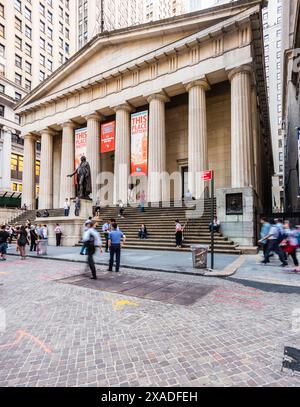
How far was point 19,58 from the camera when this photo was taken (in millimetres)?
41469

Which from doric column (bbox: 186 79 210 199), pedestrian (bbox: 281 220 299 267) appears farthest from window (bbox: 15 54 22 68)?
pedestrian (bbox: 281 220 299 267)

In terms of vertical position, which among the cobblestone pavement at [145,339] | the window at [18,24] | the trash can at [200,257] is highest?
the window at [18,24]

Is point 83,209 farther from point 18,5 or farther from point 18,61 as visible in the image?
point 18,5

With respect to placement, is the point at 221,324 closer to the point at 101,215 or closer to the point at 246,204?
the point at 246,204

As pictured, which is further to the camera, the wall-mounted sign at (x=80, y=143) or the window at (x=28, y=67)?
the window at (x=28, y=67)

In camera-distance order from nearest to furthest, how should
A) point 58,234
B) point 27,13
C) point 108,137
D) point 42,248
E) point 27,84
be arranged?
1. point 42,248
2. point 58,234
3. point 108,137
4. point 27,13
5. point 27,84

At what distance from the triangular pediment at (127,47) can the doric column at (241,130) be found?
4790mm

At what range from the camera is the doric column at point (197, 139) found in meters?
20.2

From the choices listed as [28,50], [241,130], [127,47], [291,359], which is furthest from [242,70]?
[28,50]

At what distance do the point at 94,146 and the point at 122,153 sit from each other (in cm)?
389

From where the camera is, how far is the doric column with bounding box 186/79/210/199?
794 inches

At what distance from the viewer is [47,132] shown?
31172mm

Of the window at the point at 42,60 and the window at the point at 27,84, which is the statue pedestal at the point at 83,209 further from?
the window at the point at 42,60

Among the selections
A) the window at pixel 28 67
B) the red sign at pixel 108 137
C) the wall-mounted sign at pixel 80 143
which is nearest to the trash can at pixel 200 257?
the red sign at pixel 108 137
